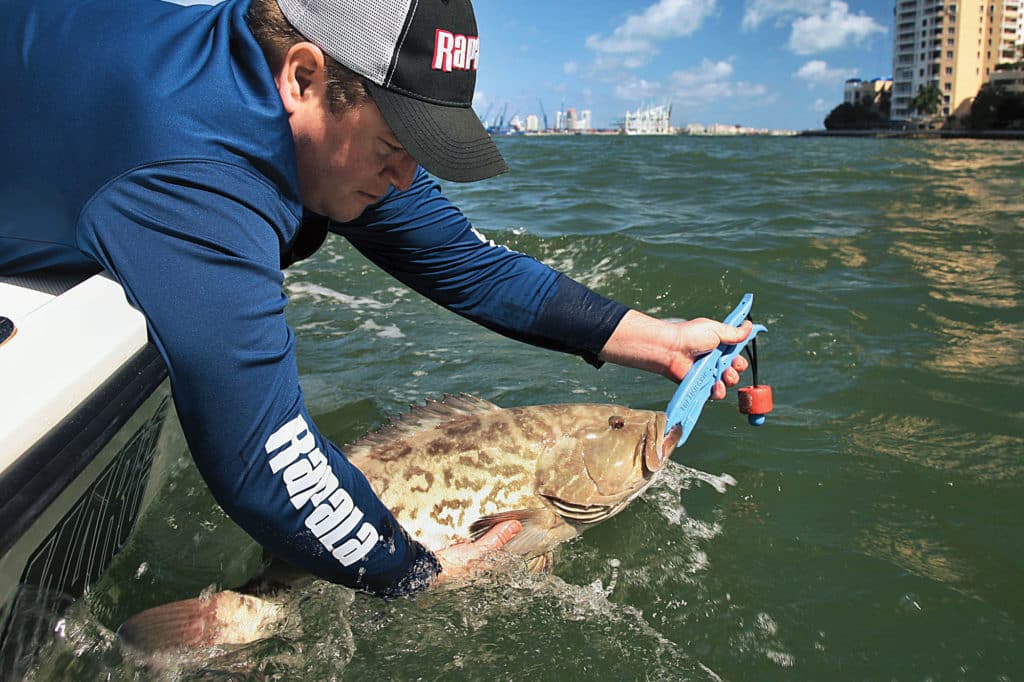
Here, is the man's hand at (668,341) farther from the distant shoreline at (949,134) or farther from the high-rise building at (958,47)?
the high-rise building at (958,47)

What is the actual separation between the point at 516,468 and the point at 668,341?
805 millimetres

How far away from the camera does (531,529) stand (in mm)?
2797

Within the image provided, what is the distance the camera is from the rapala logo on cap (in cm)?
175

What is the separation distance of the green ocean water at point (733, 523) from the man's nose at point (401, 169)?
1330mm

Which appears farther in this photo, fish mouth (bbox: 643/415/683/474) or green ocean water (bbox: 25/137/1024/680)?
fish mouth (bbox: 643/415/683/474)

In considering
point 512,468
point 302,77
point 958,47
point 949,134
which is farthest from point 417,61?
point 958,47

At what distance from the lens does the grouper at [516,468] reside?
9.05 ft

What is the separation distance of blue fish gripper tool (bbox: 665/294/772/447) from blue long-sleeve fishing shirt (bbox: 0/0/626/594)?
1.29 meters

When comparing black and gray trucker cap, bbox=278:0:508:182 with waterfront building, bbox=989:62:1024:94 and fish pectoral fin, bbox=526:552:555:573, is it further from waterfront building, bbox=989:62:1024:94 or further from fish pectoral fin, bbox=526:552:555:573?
waterfront building, bbox=989:62:1024:94

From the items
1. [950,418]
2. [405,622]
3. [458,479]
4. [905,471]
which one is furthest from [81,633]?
[950,418]

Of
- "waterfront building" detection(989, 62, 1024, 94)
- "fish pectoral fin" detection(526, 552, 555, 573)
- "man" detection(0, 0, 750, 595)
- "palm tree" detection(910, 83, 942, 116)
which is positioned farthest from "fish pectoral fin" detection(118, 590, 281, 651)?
"palm tree" detection(910, 83, 942, 116)

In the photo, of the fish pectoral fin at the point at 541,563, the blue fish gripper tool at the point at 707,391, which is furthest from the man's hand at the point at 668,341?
the fish pectoral fin at the point at 541,563

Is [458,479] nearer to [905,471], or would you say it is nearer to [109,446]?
[109,446]

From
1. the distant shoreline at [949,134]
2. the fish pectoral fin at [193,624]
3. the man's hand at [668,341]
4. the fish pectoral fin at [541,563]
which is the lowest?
the fish pectoral fin at [541,563]
